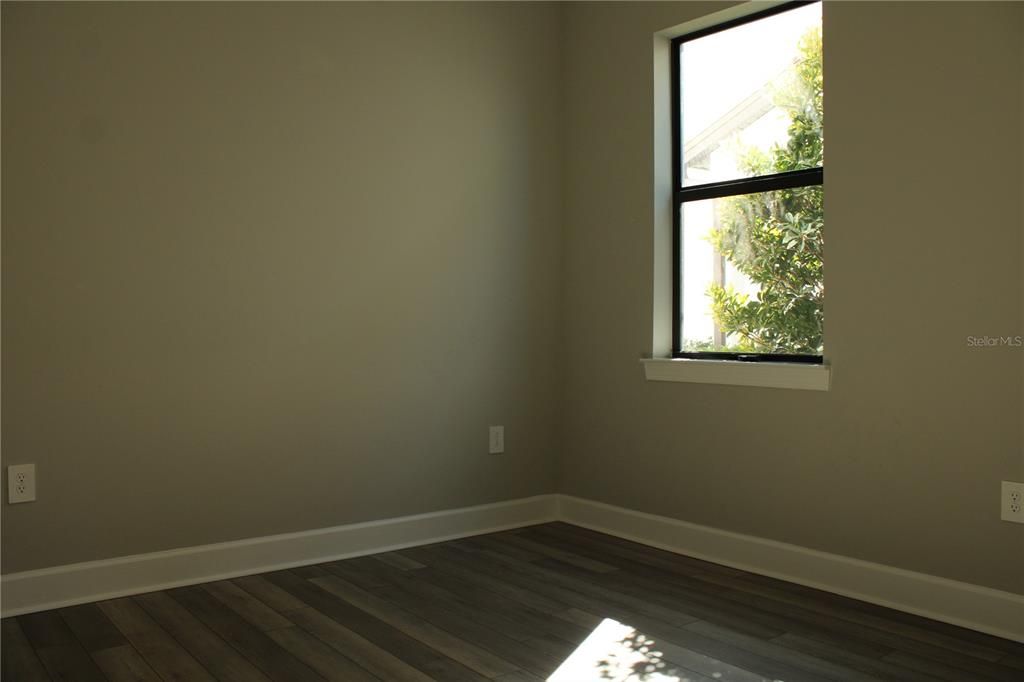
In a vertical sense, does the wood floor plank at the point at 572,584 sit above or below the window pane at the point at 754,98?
below

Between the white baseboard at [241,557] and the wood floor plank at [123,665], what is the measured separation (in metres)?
0.48

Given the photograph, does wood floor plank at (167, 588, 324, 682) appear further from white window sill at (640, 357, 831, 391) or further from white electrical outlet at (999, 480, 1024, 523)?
white electrical outlet at (999, 480, 1024, 523)

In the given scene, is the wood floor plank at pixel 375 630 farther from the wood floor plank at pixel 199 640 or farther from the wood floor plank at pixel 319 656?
the wood floor plank at pixel 199 640

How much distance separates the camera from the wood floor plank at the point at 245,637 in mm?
2312

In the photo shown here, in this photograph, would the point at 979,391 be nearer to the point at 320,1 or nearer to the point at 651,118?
the point at 651,118

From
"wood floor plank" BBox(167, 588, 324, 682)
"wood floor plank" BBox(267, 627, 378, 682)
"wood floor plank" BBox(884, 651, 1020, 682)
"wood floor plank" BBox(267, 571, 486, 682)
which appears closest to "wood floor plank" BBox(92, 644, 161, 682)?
"wood floor plank" BBox(167, 588, 324, 682)

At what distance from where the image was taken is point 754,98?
3350 mm

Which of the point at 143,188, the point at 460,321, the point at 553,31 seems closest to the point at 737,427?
the point at 460,321

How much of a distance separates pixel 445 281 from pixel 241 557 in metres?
1.35

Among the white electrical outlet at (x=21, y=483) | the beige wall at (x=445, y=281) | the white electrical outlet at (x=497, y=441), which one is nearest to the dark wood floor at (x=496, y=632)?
the beige wall at (x=445, y=281)

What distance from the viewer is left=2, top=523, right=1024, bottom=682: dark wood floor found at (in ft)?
7.64

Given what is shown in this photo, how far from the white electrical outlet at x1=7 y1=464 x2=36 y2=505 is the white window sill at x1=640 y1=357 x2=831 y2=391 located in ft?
7.45

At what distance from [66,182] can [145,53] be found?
52 centimetres

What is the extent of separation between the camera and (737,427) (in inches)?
132
